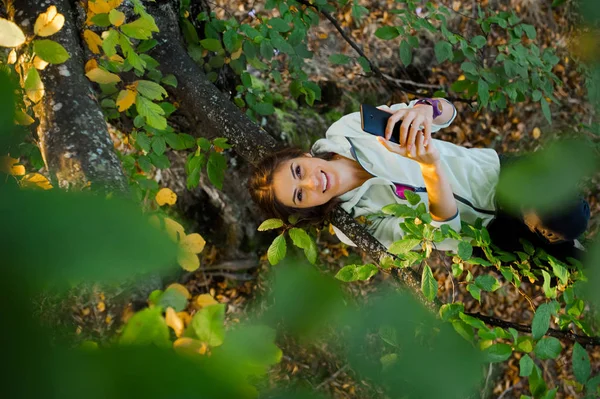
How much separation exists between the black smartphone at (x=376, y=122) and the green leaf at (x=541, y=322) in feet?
2.02

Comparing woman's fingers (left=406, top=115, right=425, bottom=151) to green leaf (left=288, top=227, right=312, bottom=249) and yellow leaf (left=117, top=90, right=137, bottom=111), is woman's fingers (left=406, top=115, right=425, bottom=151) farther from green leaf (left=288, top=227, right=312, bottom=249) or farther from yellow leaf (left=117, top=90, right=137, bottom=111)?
yellow leaf (left=117, top=90, right=137, bottom=111)

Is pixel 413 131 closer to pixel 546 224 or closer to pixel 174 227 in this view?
pixel 546 224

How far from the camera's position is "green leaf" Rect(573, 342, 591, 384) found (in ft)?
2.64

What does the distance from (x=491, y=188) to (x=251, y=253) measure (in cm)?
150

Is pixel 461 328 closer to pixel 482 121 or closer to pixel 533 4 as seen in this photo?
Answer: pixel 482 121

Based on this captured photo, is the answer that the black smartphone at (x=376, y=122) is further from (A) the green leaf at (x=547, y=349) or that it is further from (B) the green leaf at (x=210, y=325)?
(B) the green leaf at (x=210, y=325)

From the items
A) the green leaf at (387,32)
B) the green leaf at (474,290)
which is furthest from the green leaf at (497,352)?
the green leaf at (387,32)

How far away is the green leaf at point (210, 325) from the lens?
352 mm

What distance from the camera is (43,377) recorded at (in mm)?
250

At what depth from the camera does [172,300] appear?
0.49m

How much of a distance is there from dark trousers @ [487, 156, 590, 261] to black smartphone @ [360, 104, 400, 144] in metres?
0.34

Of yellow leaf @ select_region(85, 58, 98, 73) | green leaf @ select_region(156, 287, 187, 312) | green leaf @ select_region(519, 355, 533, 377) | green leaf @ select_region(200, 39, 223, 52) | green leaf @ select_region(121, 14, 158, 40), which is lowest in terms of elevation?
green leaf @ select_region(519, 355, 533, 377)

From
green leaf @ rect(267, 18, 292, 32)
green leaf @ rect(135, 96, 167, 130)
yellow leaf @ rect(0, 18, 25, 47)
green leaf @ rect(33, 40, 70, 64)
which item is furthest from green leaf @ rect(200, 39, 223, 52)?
yellow leaf @ rect(0, 18, 25, 47)

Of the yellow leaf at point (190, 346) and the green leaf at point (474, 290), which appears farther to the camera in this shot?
the green leaf at point (474, 290)
